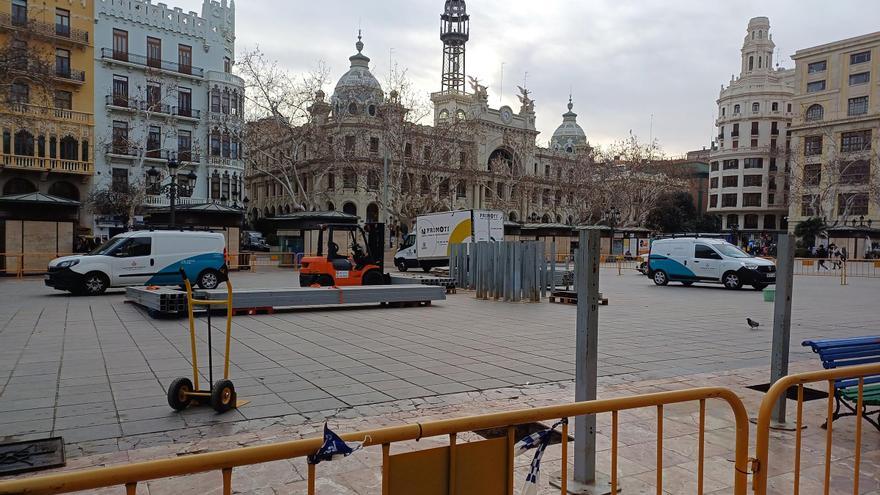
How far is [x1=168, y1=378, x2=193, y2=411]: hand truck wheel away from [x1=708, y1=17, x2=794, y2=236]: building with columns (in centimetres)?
8608

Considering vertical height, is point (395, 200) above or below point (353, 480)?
above

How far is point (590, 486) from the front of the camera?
13.1 ft

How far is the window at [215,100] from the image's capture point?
49.2 meters

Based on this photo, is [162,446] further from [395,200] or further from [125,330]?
[395,200]

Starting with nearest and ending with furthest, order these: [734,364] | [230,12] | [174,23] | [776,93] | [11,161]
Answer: [734,364] → [11,161] → [174,23] → [230,12] → [776,93]

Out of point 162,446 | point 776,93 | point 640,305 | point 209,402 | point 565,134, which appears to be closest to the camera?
point 162,446

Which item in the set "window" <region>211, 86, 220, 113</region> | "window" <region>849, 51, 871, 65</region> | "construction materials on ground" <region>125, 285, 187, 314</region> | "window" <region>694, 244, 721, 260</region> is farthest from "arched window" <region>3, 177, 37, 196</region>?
"window" <region>849, 51, 871, 65</region>

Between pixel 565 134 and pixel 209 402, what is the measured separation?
3489 inches

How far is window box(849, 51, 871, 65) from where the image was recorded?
6338cm

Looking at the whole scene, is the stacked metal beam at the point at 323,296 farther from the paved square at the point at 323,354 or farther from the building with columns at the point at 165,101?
the building with columns at the point at 165,101

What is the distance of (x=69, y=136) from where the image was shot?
40.8 metres

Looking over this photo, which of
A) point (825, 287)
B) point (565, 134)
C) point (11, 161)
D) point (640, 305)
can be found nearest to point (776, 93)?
point (565, 134)

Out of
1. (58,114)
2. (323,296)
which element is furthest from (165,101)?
(323,296)

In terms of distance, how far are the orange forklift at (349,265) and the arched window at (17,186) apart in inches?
1281
